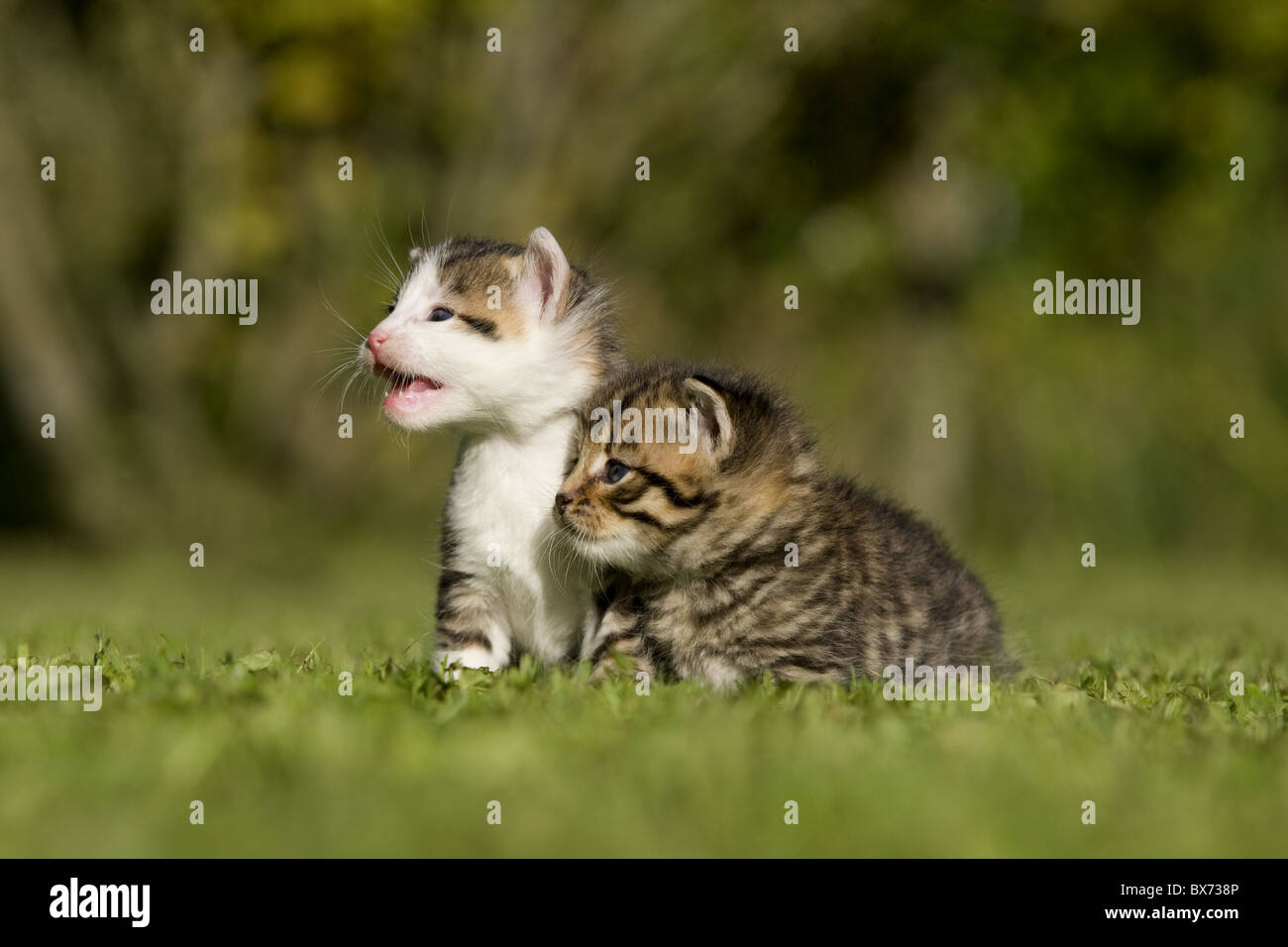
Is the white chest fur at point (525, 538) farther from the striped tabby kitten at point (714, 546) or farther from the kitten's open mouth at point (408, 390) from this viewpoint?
the kitten's open mouth at point (408, 390)

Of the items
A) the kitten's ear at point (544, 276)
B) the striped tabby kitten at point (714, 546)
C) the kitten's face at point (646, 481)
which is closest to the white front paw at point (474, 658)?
the striped tabby kitten at point (714, 546)

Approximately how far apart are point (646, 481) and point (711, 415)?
0.34 meters

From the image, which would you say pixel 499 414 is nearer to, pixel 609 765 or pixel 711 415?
pixel 711 415

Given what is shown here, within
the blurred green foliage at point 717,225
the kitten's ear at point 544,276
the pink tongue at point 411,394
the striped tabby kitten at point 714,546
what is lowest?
the striped tabby kitten at point 714,546

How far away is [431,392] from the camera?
539 cm

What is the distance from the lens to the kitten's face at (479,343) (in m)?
5.38

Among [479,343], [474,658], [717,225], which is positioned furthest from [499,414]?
[717,225]

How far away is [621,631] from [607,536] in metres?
0.37

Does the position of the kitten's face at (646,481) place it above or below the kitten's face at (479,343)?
below

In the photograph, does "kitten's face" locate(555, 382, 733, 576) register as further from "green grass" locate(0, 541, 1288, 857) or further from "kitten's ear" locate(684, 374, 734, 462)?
"green grass" locate(0, 541, 1288, 857)

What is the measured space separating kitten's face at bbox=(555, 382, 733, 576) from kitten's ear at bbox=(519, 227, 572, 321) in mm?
519

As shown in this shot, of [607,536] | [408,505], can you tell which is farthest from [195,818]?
[408,505]

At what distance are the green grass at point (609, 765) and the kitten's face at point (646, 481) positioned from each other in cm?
50

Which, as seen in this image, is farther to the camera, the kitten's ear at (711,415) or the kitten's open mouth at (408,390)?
the kitten's open mouth at (408,390)
